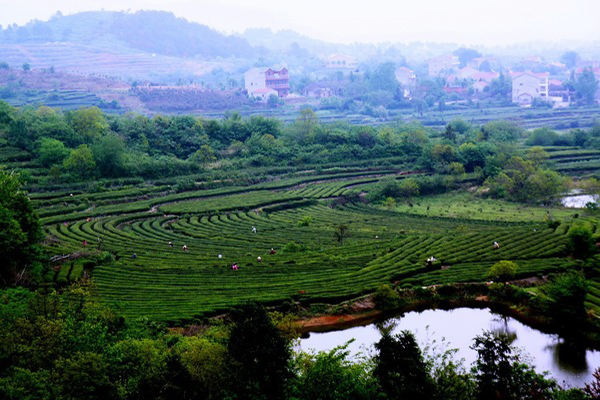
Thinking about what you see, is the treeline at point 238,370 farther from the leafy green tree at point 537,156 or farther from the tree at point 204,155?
the leafy green tree at point 537,156

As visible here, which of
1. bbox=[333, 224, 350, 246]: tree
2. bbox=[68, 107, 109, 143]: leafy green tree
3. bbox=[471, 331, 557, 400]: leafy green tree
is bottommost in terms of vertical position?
bbox=[333, 224, 350, 246]: tree

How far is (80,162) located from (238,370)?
6281cm

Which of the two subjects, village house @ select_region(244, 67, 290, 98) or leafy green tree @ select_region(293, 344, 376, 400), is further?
village house @ select_region(244, 67, 290, 98)

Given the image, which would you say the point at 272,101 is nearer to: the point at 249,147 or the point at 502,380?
the point at 249,147

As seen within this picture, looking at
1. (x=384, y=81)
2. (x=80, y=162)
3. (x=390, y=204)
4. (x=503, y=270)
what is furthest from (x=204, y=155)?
(x=384, y=81)

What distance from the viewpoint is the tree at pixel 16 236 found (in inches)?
1618

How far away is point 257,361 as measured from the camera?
87.0ft

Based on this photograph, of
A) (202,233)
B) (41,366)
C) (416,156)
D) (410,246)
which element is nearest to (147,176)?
(202,233)

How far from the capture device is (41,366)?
2656cm

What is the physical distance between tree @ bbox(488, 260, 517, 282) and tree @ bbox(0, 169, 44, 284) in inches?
1118

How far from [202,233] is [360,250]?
16172mm

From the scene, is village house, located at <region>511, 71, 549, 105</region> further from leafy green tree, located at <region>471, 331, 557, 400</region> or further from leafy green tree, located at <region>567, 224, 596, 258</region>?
leafy green tree, located at <region>471, 331, 557, 400</region>

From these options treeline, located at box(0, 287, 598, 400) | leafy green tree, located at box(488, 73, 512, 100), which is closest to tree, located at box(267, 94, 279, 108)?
leafy green tree, located at box(488, 73, 512, 100)

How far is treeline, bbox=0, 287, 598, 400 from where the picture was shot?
24922mm
